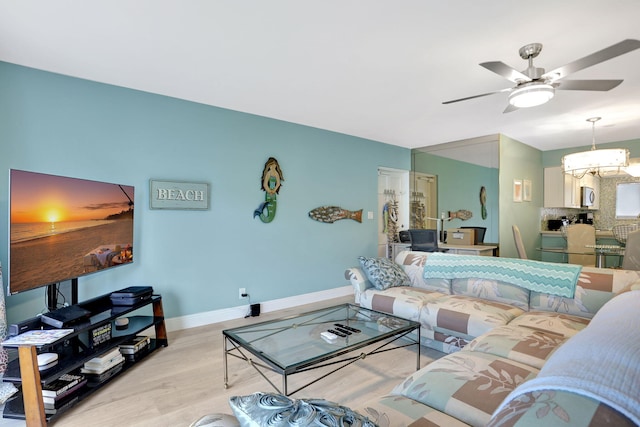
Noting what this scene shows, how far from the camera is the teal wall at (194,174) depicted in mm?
2697

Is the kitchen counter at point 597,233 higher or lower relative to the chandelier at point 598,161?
lower

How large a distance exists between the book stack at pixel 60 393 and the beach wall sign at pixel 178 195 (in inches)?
64.4

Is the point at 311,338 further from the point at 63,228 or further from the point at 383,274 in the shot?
the point at 63,228

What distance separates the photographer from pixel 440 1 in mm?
1896

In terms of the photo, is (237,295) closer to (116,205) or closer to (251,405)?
(116,205)

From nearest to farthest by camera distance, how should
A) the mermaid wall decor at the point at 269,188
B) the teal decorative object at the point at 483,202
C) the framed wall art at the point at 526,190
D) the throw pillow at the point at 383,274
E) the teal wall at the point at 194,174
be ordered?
the teal wall at the point at 194,174 → the throw pillow at the point at 383,274 → the mermaid wall decor at the point at 269,188 → the teal decorative object at the point at 483,202 → the framed wall art at the point at 526,190

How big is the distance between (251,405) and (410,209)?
5.60m

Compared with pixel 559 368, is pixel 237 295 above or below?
below

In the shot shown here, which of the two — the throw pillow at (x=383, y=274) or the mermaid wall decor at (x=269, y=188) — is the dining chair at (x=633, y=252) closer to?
the throw pillow at (x=383, y=274)

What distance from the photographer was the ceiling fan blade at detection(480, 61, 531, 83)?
6.91 feet

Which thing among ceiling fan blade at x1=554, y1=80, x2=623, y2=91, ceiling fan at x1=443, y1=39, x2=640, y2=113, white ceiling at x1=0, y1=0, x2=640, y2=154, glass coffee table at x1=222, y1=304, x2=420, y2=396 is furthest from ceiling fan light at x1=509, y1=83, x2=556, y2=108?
glass coffee table at x1=222, y1=304, x2=420, y2=396

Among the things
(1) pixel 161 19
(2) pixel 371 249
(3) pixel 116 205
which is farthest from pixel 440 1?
(2) pixel 371 249

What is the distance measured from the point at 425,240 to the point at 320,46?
3364 mm

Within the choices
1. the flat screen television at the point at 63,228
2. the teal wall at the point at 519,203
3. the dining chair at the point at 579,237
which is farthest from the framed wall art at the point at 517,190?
the flat screen television at the point at 63,228
